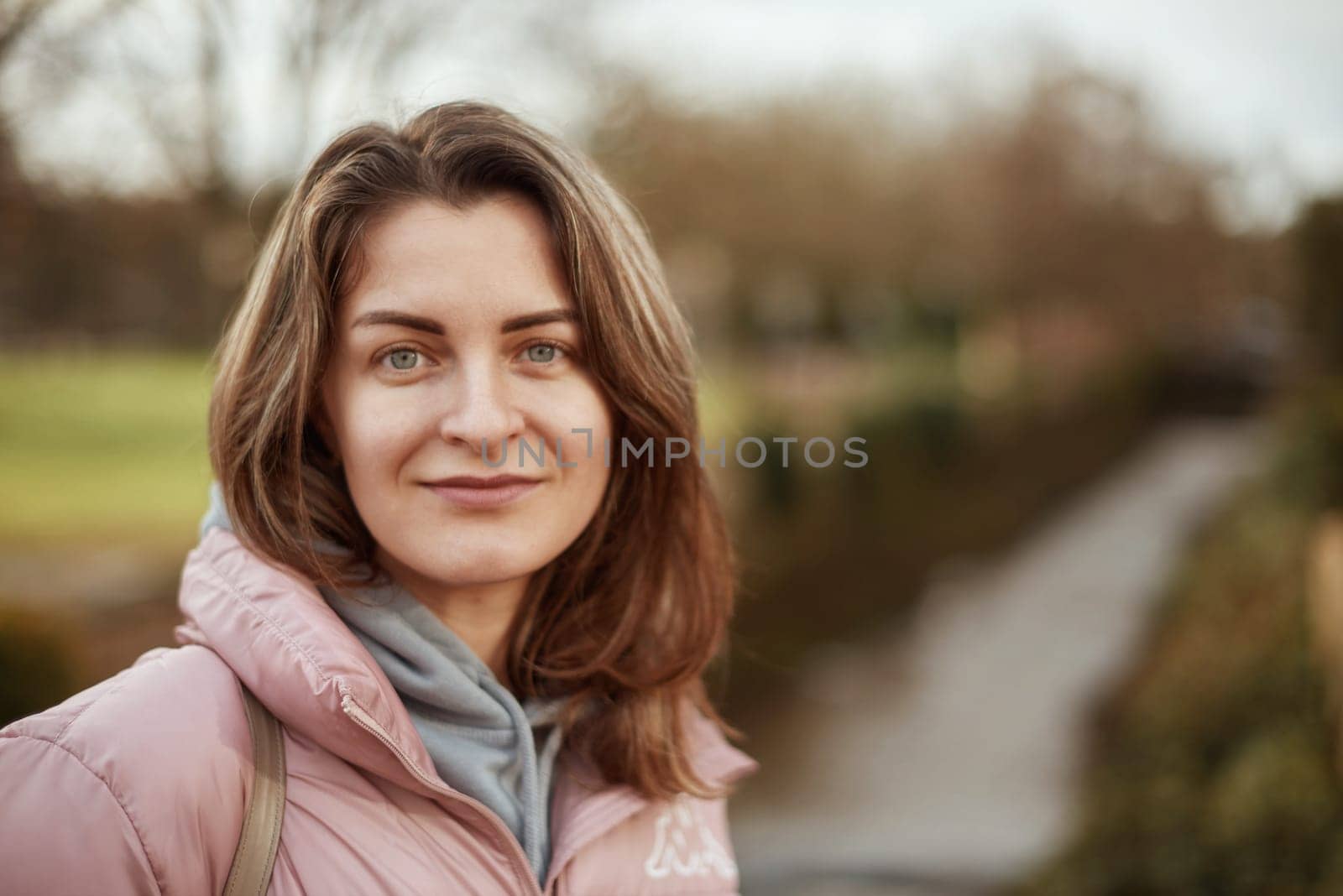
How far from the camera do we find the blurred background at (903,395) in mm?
3734

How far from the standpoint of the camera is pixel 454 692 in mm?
1432

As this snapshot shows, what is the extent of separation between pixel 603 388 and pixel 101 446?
4265 millimetres

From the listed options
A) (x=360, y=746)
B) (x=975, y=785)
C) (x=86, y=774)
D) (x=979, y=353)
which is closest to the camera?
(x=86, y=774)

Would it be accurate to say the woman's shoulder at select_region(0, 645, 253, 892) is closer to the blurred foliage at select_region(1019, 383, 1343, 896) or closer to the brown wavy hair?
the brown wavy hair

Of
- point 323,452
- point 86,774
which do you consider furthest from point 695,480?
point 86,774

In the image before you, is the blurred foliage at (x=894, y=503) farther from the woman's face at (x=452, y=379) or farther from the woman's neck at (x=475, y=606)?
the woman's face at (x=452, y=379)

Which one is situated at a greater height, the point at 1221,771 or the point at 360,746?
the point at 360,746

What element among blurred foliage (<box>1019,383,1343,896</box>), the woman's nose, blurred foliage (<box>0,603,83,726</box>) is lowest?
blurred foliage (<box>1019,383,1343,896</box>)

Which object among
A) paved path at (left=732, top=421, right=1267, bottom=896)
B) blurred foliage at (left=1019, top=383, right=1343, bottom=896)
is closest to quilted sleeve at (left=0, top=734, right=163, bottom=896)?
blurred foliage at (left=1019, top=383, right=1343, bottom=896)

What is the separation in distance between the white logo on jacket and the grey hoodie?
0.59ft

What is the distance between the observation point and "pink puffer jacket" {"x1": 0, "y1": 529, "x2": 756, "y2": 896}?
109cm

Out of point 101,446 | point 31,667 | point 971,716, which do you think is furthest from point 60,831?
point 971,716

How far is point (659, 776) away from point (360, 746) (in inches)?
20.3

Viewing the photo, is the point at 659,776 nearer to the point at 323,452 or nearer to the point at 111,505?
the point at 323,452
